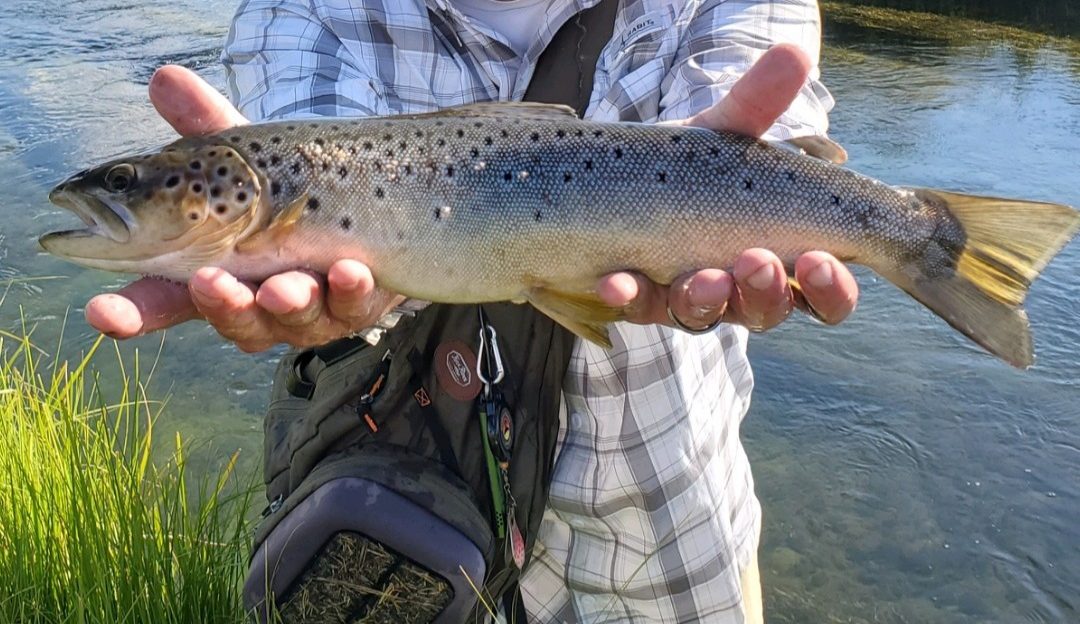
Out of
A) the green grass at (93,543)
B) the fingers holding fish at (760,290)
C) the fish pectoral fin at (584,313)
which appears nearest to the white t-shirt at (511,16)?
the fish pectoral fin at (584,313)

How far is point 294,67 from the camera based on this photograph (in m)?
2.37

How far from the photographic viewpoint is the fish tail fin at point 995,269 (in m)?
1.97

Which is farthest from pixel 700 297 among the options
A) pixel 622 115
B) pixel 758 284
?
pixel 622 115

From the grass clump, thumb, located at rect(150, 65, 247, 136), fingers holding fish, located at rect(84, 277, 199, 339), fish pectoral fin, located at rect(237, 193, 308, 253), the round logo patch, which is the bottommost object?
the grass clump

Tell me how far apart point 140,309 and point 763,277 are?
3.91 ft

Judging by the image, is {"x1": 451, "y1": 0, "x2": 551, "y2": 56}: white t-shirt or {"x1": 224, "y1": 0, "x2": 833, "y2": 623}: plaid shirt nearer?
{"x1": 224, "y1": 0, "x2": 833, "y2": 623}: plaid shirt

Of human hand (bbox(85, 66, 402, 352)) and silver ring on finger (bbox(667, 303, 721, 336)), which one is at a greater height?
human hand (bbox(85, 66, 402, 352))

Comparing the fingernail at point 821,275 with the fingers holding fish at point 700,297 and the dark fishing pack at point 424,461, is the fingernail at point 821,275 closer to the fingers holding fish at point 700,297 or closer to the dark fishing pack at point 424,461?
the fingers holding fish at point 700,297

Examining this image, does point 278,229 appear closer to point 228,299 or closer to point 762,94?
point 228,299

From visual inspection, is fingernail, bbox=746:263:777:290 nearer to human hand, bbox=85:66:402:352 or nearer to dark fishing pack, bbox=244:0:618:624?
dark fishing pack, bbox=244:0:618:624

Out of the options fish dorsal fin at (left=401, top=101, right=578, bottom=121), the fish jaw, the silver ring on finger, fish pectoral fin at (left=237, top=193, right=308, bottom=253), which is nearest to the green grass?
the fish jaw

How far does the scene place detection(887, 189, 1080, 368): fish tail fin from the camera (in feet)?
6.47

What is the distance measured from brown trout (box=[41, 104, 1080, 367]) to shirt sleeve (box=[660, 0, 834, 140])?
0.31 m

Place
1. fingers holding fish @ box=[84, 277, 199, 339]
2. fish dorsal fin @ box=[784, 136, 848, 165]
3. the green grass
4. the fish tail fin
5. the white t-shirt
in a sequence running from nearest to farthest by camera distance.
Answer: fingers holding fish @ box=[84, 277, 199, 339] < the fish tail fin < fish dorsal fin @ box=[784, 136, 848, 165] < the green grass < the white t-shirt
